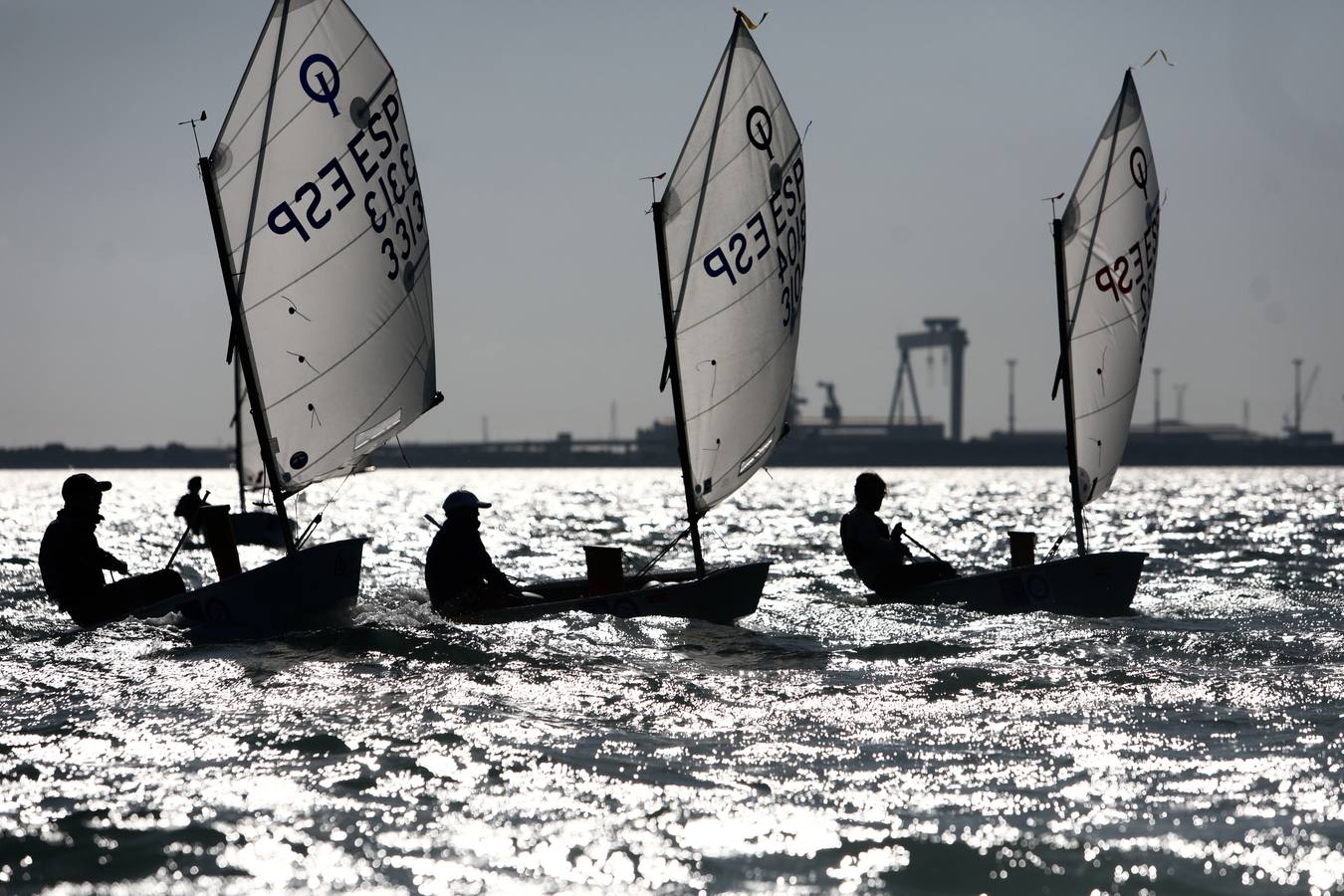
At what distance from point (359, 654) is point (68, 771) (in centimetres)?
356

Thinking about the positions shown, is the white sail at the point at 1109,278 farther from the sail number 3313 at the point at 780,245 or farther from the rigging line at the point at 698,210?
the rigging line at the point at 698,210

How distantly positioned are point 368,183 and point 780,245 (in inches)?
148

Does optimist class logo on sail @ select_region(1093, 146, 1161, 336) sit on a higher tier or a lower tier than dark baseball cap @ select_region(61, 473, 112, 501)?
higher

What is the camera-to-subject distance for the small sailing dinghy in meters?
10.6

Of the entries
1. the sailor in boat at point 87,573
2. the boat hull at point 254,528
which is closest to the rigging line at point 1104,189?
the sailor in boat at point 87,573

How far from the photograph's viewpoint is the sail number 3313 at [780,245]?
12.3 meters

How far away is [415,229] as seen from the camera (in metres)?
12.2

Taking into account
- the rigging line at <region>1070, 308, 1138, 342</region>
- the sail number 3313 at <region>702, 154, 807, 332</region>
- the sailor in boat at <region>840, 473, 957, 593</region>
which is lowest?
the sailor in boat at <region>840, 473, 957, 593</region>

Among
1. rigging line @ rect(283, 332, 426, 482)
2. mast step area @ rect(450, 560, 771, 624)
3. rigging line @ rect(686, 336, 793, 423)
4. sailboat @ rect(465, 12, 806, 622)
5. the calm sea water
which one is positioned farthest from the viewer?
rigging line @ rect(686, 336, 793, 423)

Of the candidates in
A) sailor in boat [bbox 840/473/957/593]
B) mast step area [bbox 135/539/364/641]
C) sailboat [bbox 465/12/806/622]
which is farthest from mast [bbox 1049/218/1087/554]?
mast step area [bbox 135/539/364/641]

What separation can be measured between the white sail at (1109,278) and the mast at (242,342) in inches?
318

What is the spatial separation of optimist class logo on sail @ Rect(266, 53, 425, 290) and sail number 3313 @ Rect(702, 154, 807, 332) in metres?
2.60

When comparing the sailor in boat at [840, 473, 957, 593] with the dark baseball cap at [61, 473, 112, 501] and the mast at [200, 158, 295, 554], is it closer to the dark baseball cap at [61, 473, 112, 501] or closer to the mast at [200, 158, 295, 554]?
the mast at [200, 158, 295, 554]

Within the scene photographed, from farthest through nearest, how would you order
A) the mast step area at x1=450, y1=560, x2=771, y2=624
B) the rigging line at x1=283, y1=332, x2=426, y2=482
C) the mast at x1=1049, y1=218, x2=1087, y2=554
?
the mast at x1=1049, y1=218, x2=1087, y2=554, the rigging line at x1=283, y1=332, x2=426, y2=482, the mast step area at x1=450, y1=560, x2=771, y2=624
